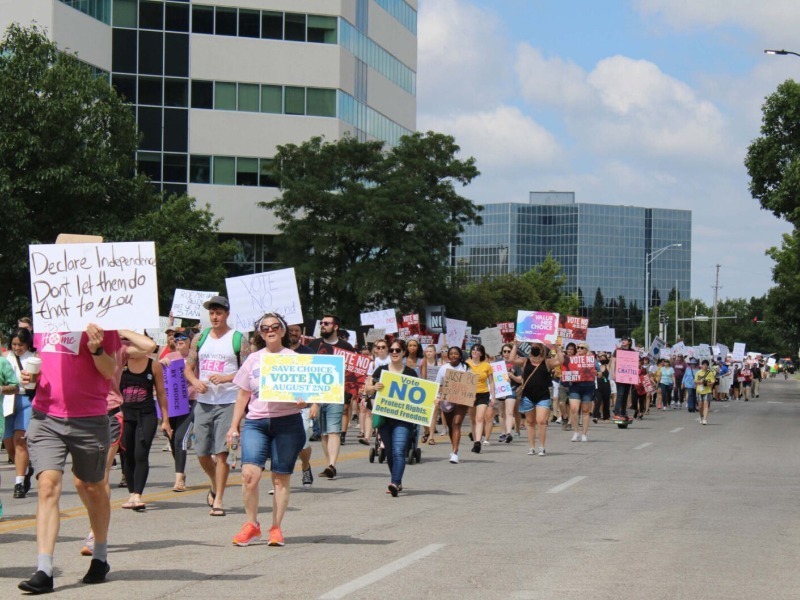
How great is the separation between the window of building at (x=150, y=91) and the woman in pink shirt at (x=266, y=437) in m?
48.2

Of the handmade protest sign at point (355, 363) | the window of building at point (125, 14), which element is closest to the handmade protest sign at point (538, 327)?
the handmade protest sign at point (355, 363)

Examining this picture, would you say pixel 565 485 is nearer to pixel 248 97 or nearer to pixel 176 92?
pixel 176 92

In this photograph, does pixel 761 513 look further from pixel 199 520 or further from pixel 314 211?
pixel 314 211

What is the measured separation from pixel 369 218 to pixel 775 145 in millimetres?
14779

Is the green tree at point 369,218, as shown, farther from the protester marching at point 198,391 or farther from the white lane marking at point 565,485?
the white lane marking at point 565,485

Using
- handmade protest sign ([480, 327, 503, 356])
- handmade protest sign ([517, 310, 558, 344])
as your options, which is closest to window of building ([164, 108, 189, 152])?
handmade protest sign ([480, 327, 503, 356])

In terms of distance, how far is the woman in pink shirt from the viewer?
10.0 metres

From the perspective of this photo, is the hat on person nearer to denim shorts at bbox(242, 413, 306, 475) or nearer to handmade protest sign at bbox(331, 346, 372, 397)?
denim shorts at bbox(242, 413, 306, 475)

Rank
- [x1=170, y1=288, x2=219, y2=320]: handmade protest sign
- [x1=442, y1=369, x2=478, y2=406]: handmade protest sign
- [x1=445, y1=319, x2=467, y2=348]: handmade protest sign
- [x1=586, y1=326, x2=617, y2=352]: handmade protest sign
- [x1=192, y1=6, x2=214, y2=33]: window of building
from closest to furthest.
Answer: [x1=442, y1=369, x2=478, y2=406]: handmade protest sign, [x1=170, y1=288, x2=219, y2=320]: handmade protest sign, [x1=445, y1=319, x2=467, y2=348]: handmade protest sign, [x1=586, y1=326, x2=617, y2=352]: handmade protest sign, [x1=192, y1=6, x2=214, y2=33]: window of building

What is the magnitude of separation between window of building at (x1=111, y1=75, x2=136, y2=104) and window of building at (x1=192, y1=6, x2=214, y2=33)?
356 centimetres

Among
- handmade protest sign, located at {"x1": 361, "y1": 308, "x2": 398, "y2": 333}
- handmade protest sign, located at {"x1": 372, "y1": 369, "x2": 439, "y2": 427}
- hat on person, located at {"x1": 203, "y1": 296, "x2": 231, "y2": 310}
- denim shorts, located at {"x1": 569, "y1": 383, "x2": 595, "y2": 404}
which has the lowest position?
denim shorts, located at {"x1": 569, "y1": 383, "x2": 595, "y2": 404}

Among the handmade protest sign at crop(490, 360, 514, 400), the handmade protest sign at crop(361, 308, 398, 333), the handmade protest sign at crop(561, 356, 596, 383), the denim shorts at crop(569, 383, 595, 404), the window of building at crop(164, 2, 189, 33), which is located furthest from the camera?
the window of building at crop(164, 2, 189, 33)

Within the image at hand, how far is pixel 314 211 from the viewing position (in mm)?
50719

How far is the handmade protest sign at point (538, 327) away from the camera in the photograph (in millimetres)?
33594
